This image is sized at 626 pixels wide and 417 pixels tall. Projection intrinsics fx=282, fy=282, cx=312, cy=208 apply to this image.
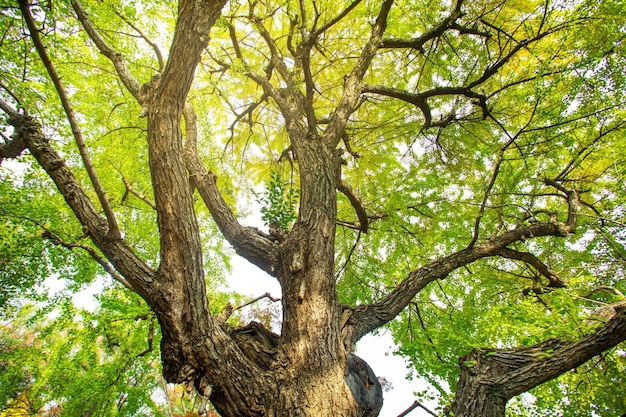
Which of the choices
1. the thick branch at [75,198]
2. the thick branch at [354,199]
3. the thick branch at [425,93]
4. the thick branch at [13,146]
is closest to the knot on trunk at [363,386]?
the thick branch at [75,198]

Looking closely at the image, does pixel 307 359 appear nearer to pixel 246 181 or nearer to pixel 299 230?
pixel 299 230

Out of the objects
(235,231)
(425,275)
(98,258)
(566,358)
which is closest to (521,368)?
(566,358)

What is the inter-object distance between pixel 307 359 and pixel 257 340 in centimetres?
63

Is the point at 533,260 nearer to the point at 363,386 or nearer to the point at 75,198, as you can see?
the point at 363,386

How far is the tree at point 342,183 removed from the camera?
219 cm

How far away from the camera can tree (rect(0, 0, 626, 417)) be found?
219cm

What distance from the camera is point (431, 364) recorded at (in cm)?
316

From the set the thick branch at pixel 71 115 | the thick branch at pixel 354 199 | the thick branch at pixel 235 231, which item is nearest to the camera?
the thick branch at pixel 71 115

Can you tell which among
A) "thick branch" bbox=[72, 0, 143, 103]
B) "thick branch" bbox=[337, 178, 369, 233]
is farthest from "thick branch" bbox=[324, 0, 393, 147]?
"thick branch" bbox=[72, 0, 143, 103]

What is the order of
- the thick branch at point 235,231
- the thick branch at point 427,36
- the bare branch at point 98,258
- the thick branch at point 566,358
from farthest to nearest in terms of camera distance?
the thick branch at point 427,36 < the thick branch at point 235,231 < the bare branch at point 98,258 < the thick branch at point 566,358

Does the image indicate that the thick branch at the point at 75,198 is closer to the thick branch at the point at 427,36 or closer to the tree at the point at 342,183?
the tree at the point at 342,183

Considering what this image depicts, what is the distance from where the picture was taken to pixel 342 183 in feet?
12.9

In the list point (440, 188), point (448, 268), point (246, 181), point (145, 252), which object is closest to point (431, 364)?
point (448, 268)

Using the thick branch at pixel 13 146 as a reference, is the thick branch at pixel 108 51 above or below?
above
